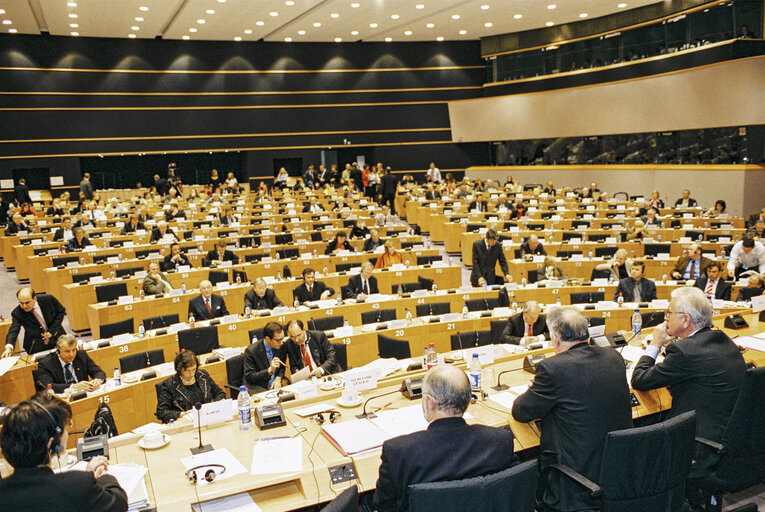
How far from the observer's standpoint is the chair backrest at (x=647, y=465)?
2938 mm

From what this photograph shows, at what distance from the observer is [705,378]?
349 cm

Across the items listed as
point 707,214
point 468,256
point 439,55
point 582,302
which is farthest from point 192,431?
point 439,55

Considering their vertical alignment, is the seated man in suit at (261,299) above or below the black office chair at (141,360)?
above

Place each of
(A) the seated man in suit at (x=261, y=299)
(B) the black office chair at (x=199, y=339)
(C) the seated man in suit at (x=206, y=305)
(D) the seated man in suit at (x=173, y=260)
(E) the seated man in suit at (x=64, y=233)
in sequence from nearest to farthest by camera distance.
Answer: (B) the black office chair at (x=199, y=339)
(C) the seated man in suit at (x=206, y=305)
(A) the seated man in suit at (x=261, y=299)
(D) the seated man in suit at (x=173, y=260)
(E) the seated man in suit at (x=64, y=233)

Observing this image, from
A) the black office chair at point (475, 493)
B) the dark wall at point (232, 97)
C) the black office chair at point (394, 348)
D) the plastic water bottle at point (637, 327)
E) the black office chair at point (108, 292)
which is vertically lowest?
the black office chair at point (394, 348)

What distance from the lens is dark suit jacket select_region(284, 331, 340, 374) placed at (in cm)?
612

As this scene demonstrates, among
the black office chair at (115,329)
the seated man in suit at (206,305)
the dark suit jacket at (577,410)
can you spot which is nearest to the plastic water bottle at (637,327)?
the dark suit jacket at (577,410)

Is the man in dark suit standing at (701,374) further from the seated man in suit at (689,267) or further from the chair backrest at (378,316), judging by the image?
the seated man in suit at (689,267)

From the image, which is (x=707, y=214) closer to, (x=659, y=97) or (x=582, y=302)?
(x=659, y=97)

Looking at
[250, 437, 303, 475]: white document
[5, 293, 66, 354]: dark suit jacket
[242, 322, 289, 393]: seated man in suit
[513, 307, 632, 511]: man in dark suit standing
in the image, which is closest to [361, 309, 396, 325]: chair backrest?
[242, 322, 289, 393]: seated man in suit

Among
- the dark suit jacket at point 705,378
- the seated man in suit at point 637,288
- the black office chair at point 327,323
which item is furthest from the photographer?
the seated man in suit at point 637,288

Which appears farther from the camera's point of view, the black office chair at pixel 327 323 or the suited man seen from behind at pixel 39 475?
the black office chair at pixel 327 323

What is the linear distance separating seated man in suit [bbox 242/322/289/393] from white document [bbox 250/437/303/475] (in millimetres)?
2309

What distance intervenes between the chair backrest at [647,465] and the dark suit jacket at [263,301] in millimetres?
5873
